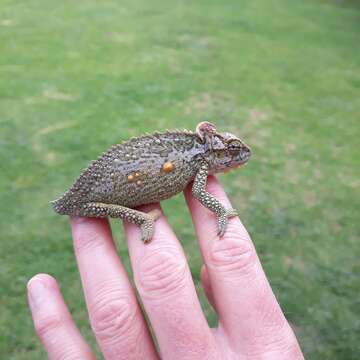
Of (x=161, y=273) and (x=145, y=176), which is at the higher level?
(x=145, y=176)

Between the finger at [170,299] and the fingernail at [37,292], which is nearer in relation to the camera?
the finger at [170,299]

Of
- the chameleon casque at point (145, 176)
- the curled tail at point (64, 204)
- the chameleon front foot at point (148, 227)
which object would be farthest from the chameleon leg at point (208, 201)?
the curled tail at point (64, 204)

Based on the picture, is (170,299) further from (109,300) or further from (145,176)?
(145,176)

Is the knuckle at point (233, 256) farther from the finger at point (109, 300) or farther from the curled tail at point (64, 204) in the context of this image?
the curled tail at point (64, 204)

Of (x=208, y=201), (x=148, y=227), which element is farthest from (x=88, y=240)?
(x=208, y=201)

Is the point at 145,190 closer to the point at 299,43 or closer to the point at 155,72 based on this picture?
the point at 155,72

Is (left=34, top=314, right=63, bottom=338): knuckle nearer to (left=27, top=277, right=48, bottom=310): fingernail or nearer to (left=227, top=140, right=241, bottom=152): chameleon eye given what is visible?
(left=27, top=277, right=48, bottom=310): fingernail

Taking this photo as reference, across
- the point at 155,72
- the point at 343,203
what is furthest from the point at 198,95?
the point at 343,203
